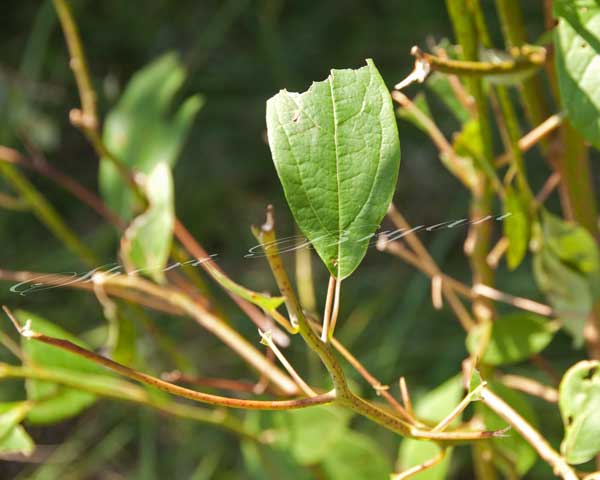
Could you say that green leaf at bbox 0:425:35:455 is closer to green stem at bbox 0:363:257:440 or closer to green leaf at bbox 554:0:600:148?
green stem at bbox 0:363:257:440

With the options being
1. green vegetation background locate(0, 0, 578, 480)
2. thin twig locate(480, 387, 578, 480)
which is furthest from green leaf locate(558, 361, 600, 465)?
green vegetation background locate(0, 0, 578, 480)

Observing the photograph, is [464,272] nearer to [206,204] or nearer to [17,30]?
[206,204]

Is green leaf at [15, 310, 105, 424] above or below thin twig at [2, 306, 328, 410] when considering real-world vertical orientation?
below

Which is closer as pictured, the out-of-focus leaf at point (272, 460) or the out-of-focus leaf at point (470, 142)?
the out-of-focus leaf at point (470, 142)

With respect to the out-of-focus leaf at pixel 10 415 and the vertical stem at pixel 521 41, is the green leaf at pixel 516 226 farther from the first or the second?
the out-of-focus leaf at pixel 10 415

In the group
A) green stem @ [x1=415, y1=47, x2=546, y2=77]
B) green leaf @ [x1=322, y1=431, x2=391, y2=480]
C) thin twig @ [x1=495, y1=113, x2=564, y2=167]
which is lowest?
green leaf @ [x1=322, y1=431, x2=391, y2=480]

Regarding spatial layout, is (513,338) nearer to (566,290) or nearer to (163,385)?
(566,290)

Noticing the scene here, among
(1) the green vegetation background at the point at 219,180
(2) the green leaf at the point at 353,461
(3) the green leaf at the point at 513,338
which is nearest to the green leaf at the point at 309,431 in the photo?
(2) the green leaf at the point at 353,461
